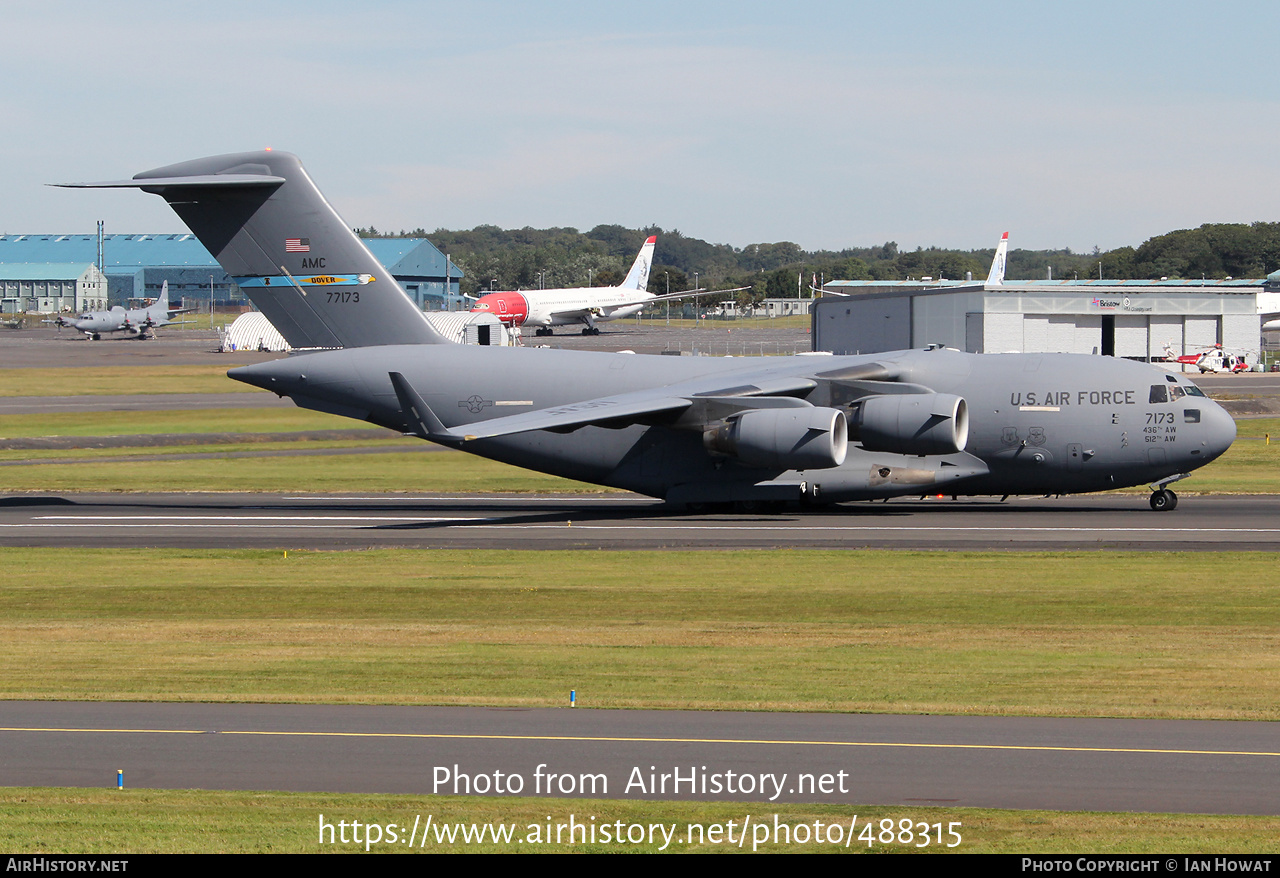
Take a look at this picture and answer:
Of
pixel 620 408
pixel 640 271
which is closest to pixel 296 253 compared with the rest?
pixel 620 408

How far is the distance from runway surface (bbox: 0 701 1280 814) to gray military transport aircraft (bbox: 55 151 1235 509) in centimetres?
1403

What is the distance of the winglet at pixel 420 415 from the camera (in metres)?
25.3

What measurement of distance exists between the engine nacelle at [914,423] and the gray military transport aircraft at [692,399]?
0.10ft

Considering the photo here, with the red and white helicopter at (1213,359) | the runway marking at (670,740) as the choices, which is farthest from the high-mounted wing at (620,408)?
the red and white helicopter at (1213,359)

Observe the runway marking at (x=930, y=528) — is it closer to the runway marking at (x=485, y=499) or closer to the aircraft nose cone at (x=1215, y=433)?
the aircraft nose cone at (x=1215, y=433)

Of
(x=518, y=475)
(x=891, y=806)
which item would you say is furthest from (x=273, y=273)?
(x=891, y=806)

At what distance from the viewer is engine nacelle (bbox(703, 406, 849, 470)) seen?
26719mm

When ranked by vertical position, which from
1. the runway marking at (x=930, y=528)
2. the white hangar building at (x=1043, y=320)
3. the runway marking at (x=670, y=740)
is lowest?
the runway marking at (x=930, y=528)

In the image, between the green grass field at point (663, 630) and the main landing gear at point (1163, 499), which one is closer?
the green grass field at point (663, 630)

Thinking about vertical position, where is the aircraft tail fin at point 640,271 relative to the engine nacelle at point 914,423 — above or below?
above

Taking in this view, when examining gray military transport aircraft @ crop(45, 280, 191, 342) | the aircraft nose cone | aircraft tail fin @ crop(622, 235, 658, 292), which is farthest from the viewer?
aircraft tail fin @ crop(622, 235, 658, 292)

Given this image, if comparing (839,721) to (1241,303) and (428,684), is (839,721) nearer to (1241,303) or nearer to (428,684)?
(428,684)

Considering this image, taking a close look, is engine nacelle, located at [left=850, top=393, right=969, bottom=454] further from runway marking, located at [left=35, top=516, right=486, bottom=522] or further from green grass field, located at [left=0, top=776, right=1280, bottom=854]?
green grass field, located at [left=0, top=776, right=1280, bottom=854]

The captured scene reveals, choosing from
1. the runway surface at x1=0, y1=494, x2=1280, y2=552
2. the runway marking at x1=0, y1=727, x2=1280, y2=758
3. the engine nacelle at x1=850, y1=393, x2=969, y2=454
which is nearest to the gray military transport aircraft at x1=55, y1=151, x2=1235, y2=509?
the engine nacelle at x1=850, y1=393, x2=969, y2=454
